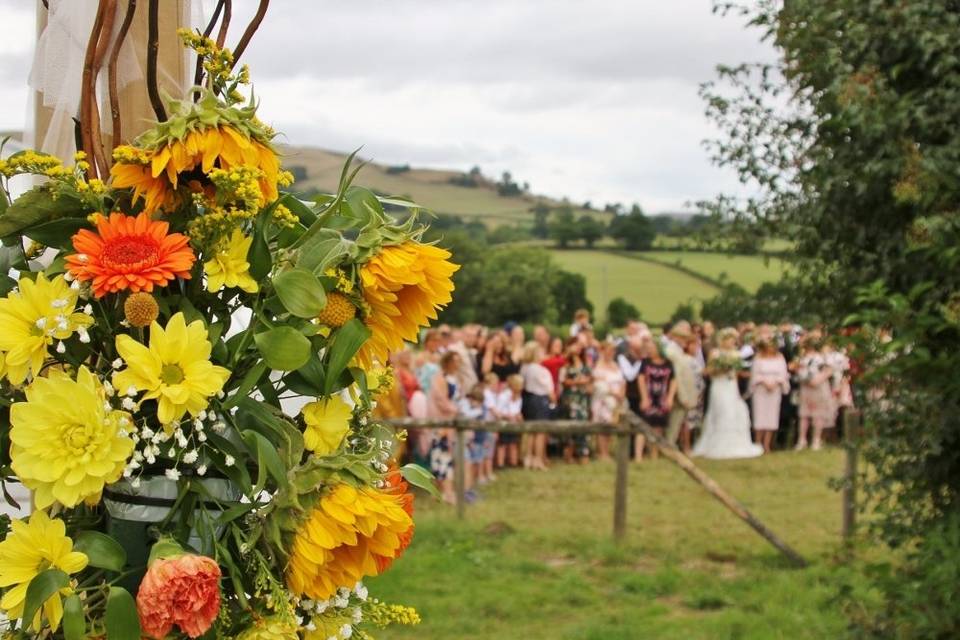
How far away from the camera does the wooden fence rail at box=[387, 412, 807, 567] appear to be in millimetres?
8086

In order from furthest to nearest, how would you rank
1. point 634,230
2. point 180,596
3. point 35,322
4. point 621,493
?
point 634,230 < point 621,493 < point 35,322 < point 180,596

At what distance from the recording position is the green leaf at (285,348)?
4.93 ft

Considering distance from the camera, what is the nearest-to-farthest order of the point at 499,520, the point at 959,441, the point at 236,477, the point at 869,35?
the point at 236,477 < the point at 959,441 < the point at 869,35 < the point at 499,520

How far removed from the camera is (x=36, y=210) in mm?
1542

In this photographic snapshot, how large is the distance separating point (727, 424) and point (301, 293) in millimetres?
12506

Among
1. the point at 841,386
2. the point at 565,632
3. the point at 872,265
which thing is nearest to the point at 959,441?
the point at 872,265

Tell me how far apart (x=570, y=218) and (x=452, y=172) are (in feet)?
43.8

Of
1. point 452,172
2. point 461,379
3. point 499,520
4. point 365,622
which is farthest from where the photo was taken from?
point 452,172

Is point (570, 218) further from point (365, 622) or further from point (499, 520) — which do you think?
point (365, 622)

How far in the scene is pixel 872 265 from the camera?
511 cm

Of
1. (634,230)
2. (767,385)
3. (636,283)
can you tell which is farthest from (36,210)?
(634,230)

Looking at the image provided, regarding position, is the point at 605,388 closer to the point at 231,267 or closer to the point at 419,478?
the point at 419,478

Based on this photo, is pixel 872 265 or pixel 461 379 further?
pixel 461 379

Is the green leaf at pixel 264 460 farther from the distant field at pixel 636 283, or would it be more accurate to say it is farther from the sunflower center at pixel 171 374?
the distant field at pixel 636 283
